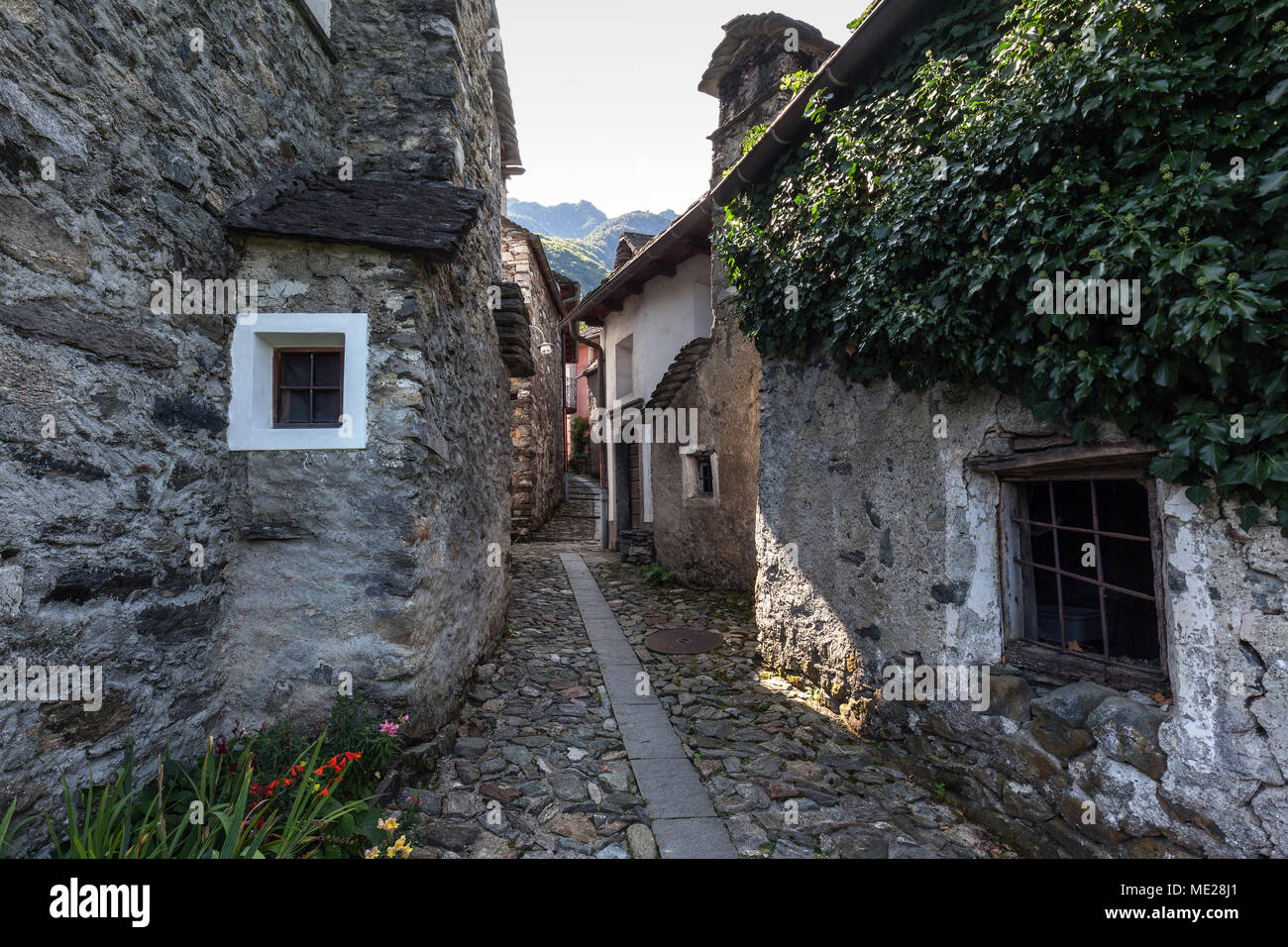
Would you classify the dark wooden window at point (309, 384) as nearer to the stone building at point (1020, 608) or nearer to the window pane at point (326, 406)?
the window pane at point (326, 406)

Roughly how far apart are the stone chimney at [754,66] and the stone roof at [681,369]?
2117mm

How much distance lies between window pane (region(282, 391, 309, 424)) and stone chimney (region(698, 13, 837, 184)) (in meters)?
6.21

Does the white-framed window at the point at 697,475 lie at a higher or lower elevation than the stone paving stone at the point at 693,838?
higher

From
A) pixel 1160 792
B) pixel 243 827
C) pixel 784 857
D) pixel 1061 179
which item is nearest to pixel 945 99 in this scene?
pixel 1061 179

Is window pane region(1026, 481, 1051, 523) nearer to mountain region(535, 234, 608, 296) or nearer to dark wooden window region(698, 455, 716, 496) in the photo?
dark wooden window region(698, 455, 716, 496)

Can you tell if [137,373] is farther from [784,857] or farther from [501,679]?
[784,857]

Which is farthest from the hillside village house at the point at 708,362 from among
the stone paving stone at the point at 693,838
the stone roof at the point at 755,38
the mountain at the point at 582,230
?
the mountain at the point at 582,230

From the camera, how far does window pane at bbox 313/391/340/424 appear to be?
3381 millimetres

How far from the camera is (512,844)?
280 centimetres

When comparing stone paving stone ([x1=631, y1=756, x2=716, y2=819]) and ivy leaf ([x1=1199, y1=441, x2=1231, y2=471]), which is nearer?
ivy leaf ([x1=1199, y1=441, x2=1231, y2=471])

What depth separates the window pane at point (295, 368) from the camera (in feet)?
11.1

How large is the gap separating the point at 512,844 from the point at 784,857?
4.08 feet

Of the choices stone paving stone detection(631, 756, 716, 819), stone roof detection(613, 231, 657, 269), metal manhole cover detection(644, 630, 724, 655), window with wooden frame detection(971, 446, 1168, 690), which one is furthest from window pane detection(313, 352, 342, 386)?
stone roof detection(613, 231, 657, 269)

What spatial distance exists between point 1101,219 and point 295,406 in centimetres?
388
